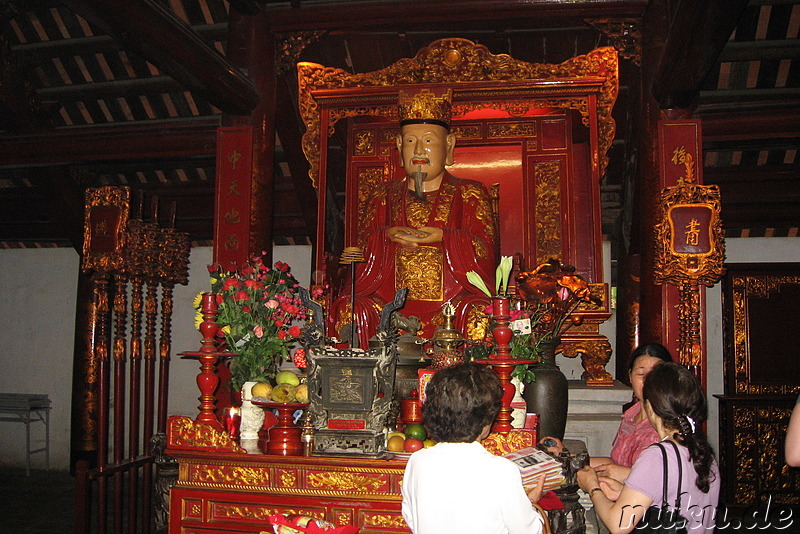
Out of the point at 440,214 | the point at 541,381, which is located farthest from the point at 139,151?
the point at 541,381

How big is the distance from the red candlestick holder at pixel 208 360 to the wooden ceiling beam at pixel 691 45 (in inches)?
107

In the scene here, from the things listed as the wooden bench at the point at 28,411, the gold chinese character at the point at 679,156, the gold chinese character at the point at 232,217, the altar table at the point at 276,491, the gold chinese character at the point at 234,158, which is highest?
the gold chinese character at the point at 234,158

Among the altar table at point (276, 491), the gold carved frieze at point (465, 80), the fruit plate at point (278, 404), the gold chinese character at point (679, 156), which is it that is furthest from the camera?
the gold carved frieze at point (465, 80)

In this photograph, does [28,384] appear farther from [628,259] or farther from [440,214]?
[628,259]

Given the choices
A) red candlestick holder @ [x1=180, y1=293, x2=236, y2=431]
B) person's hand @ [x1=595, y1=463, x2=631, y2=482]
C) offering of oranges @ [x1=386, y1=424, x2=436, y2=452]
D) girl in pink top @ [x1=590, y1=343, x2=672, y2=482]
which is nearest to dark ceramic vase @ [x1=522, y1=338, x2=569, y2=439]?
girl in pink top @ [x1=590, y1=343, x2=672, y2=482]

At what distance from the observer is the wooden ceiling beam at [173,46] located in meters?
3.95

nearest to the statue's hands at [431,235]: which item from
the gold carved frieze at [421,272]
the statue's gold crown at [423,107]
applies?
the gold carved frieze at [421,272]

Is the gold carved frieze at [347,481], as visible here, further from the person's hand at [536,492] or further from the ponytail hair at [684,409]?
the ponytail hair at [684,409]

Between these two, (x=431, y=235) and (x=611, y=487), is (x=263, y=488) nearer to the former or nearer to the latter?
(x=611, y=487)

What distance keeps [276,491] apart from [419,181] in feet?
10.9

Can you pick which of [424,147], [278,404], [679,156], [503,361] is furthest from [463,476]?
[424,147]

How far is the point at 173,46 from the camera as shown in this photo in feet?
14.5

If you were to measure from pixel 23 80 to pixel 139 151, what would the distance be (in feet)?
5.48

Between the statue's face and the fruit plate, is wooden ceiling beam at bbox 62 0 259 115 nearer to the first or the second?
the statue's face
